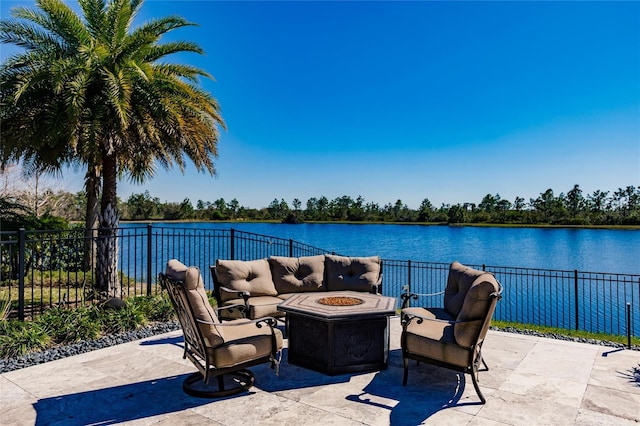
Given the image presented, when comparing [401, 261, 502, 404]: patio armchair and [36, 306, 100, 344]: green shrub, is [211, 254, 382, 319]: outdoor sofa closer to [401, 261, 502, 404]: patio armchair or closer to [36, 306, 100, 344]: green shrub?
[36, 306, 100, 344]: green shrub

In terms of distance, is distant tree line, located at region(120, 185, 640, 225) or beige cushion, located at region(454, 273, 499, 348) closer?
beige cushion, located at region(454, 273, 499, 348)

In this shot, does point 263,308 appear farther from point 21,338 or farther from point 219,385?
point 21,338

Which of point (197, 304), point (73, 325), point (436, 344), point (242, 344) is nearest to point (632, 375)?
point (436, 344)

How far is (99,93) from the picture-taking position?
269 inches

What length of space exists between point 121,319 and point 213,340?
9.55 feet

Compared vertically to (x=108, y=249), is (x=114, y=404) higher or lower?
lower

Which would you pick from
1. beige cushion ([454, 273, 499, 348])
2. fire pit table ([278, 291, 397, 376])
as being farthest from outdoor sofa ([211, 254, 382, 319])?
beige cushion ([454, 273, 499, 348])

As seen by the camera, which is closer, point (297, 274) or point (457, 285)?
point (457, 285)

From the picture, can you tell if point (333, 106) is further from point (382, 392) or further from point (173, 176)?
point (382, 392)

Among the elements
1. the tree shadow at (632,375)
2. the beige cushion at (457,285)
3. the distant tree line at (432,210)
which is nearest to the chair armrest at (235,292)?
the beige cushion at (457,285)

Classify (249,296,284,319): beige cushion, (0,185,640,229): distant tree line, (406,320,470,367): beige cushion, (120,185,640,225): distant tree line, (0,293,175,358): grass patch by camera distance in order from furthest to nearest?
(120,185,640,225): distant tree line → (0,185,640,229): distant tree line → (249,296,284,319): beige cushion → (0,293,175,358): grass patch → (406,320,470,367): beige cushion

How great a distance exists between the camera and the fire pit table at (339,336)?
11.9 feet

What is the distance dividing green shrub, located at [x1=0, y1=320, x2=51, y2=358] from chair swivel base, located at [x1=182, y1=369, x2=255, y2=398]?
217 centimetres

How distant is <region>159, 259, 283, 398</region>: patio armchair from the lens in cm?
304
